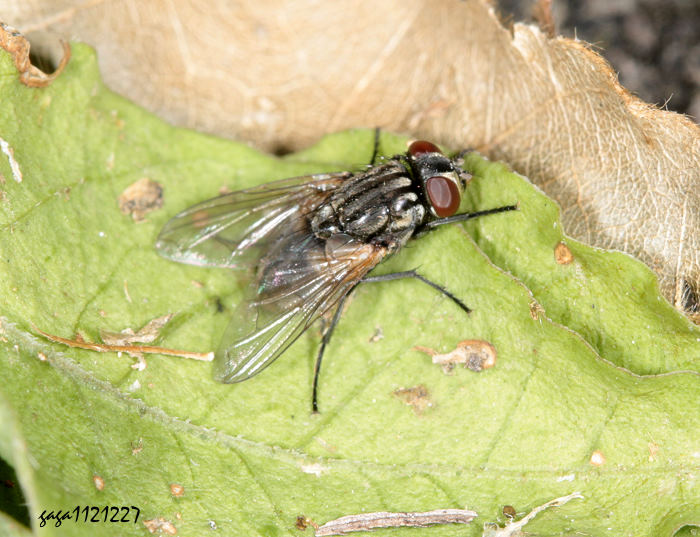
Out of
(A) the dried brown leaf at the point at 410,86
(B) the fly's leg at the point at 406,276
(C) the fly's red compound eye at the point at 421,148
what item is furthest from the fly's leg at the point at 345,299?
(A) the dried brown leaf at the point at 410,86

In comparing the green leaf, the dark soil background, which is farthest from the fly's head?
the dark soil background

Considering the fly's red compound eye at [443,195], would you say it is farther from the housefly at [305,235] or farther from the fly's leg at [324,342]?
the fly's leg at [324,342]

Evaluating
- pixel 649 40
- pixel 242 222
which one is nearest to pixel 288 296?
pixel 242 222

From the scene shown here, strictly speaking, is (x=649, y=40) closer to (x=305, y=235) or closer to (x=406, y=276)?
(x=406, y=276)

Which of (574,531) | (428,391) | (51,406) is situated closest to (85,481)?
(51,406)

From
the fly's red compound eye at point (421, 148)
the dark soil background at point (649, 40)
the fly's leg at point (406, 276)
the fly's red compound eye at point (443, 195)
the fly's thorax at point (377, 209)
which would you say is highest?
the dark soil background at point (649, 40)

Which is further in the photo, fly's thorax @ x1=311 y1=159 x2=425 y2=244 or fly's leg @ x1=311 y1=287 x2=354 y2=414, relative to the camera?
fly's thorax @ x1=311 y1=159 x2=425 y2=244

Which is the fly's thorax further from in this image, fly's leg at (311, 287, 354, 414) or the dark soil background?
the dark soil background

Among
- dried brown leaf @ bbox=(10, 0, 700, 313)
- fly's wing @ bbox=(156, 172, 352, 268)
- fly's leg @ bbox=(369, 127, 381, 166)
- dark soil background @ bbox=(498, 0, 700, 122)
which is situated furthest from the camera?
dark soil background @ bbox=(498, 0, 700, 122)
